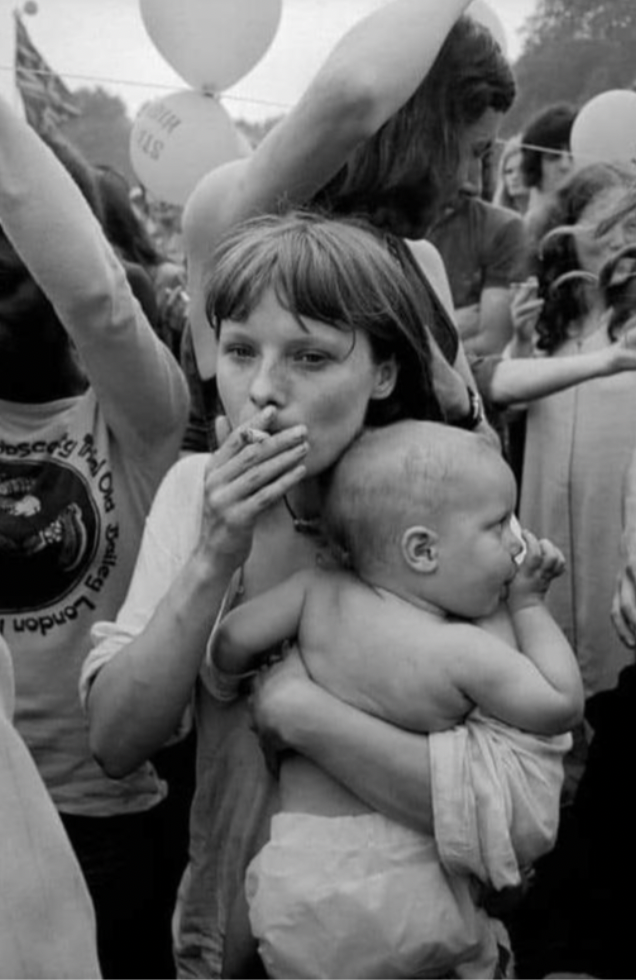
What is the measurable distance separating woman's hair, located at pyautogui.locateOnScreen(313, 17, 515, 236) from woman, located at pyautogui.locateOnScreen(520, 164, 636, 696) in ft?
4.26

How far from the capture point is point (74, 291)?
1559 millimetres

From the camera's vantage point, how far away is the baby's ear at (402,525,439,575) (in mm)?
1344

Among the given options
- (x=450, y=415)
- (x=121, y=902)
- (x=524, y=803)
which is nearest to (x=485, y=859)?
(x=524, y=803)

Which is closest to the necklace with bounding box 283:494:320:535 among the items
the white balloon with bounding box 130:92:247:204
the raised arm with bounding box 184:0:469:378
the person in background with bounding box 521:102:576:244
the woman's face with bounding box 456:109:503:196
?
the raised arm with bounding box 184:0:469:378

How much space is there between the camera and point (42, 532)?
68.1 inches

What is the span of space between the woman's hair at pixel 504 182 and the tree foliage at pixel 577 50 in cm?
51

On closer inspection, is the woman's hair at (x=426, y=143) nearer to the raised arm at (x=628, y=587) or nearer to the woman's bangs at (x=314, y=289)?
the woman's bangs at (x=314, y=289)

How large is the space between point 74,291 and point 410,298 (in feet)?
1.36

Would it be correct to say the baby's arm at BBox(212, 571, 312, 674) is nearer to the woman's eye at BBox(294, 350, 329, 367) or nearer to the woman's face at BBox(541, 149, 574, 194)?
the woman's eye at BBox(294, 350, 329, 367)

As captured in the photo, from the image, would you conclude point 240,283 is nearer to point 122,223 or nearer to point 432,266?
point 432,266

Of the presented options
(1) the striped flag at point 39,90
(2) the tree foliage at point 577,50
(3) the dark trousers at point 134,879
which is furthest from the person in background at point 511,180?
(3) the dark trousers at point 134,879

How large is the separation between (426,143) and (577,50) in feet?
3.72

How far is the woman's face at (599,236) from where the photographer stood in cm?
251

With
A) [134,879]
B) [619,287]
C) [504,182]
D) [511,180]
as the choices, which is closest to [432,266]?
[134,879]
